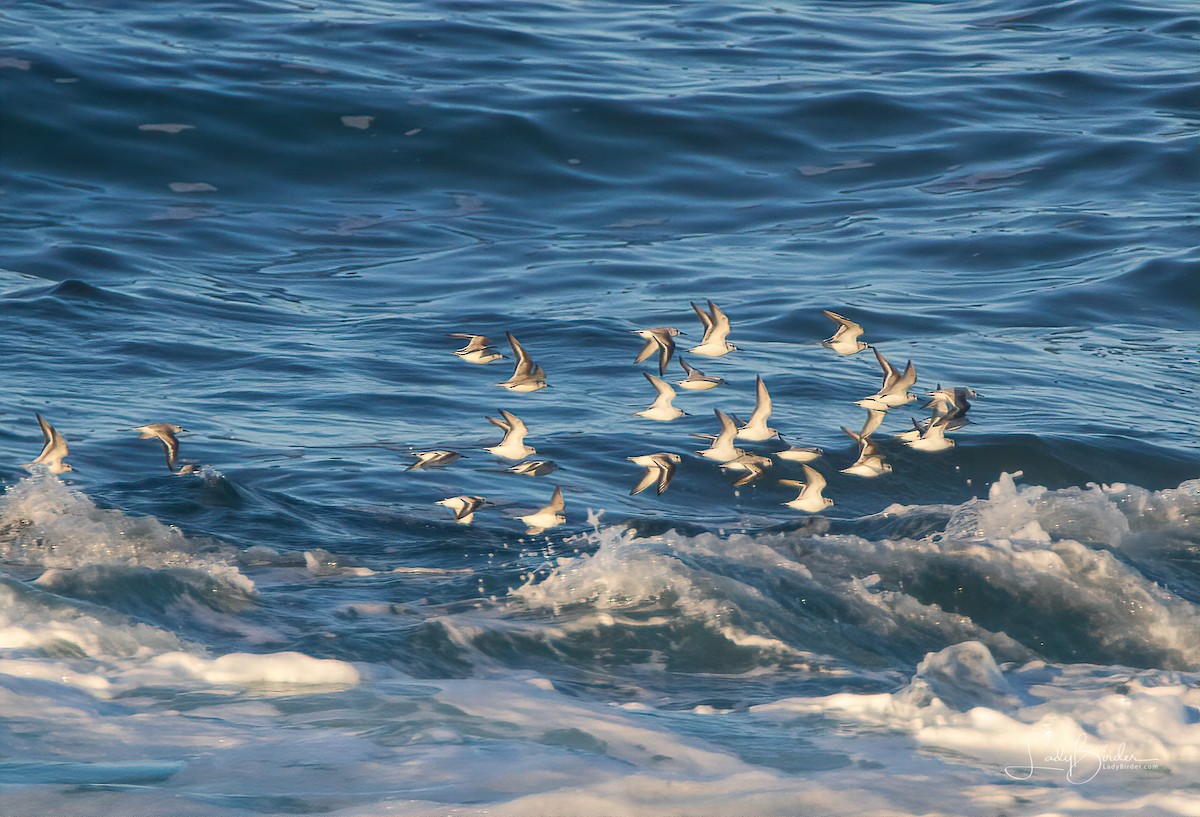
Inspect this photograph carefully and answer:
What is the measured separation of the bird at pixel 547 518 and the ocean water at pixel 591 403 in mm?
138

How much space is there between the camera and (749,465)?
46.3 feet

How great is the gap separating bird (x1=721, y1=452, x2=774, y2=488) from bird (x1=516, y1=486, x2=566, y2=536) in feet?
6.59

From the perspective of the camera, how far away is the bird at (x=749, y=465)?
14.1 meters

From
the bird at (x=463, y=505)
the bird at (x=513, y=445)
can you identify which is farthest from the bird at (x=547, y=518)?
the bird at (x=513, y=445)

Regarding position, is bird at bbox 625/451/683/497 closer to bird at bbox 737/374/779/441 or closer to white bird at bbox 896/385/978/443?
bird at bbox 737/374/779/441

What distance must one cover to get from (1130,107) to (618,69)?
1001 cm

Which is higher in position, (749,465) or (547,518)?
(749,465)

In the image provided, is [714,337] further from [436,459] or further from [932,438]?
[436,459]

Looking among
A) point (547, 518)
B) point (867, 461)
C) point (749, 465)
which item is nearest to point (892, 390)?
point (867, 461)

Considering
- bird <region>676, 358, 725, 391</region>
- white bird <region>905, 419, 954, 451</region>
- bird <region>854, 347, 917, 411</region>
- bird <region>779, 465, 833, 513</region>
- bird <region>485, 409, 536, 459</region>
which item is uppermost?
bird <region>854, 347, 917, 411</region>

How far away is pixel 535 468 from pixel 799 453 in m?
2.74

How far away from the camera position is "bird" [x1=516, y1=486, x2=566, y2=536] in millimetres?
12477

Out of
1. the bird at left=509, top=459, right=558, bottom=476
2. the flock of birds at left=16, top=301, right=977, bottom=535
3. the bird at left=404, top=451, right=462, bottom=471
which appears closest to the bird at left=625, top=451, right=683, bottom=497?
the flock of birds at left=16, top=301, right=977, bottom=535

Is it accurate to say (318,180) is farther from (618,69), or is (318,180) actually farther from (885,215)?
(885,215)
